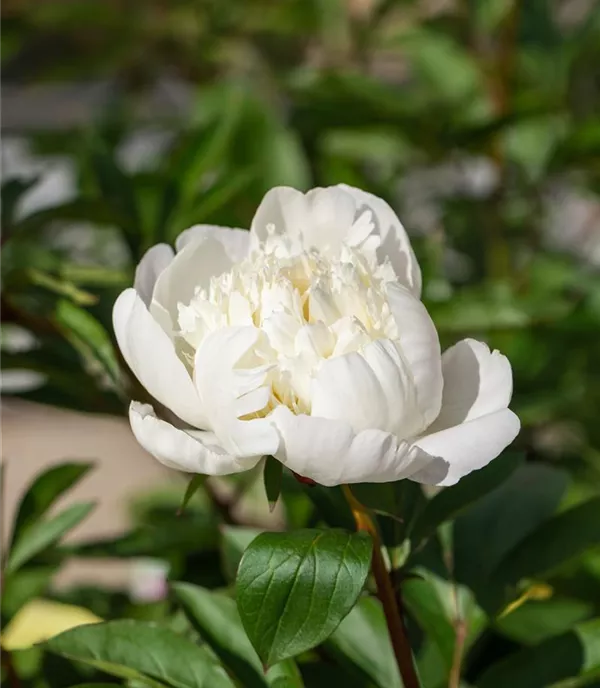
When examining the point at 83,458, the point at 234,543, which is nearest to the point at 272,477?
the point at 234,543

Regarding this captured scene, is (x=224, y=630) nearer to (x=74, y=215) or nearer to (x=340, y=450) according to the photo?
(x=340, y=450)

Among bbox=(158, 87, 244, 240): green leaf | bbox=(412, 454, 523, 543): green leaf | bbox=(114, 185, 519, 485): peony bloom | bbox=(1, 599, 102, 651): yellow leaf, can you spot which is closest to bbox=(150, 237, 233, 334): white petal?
bbox=(114, 185, 519, 485): peony bloom

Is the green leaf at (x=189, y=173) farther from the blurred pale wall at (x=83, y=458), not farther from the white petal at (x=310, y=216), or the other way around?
the blurred pale wall at (x=83, y=458)

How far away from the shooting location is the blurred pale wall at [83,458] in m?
1.22

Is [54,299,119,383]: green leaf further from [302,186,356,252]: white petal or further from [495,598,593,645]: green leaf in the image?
[495,598,593,645]: green leaf

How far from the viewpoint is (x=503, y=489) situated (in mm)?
389

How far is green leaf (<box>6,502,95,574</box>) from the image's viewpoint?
1.33ft

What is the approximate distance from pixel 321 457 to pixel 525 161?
0.60m

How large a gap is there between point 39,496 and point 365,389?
244 millimetres

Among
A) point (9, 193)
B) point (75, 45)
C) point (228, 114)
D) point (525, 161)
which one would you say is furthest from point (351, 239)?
point (75, 45)

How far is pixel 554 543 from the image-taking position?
14.6 inches

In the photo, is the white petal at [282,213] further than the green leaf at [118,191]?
No

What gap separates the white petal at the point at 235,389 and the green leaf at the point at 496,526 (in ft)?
0.46

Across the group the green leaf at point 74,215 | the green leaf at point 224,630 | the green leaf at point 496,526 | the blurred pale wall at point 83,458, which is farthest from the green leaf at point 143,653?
the blurred pale wall at point 83,458
